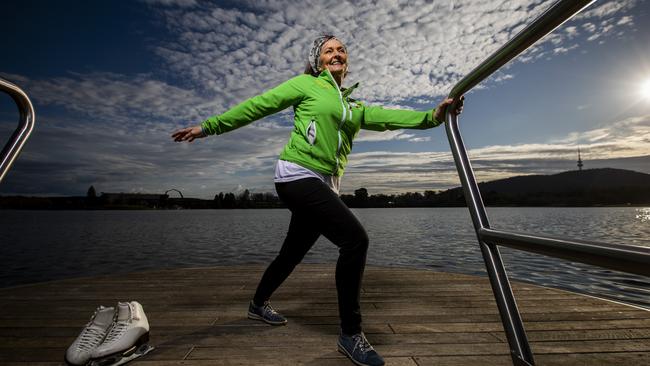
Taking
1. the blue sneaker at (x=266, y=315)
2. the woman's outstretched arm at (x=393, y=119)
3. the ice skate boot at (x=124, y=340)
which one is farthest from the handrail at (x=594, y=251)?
the ice skate boot at (x=124, y=340)

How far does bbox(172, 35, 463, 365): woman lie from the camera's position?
Answer: 1783mm

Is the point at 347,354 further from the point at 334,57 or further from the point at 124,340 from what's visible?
the point at 334,57

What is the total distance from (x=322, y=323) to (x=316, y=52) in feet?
5.41

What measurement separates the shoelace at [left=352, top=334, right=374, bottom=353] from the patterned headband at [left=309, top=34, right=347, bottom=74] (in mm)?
1521

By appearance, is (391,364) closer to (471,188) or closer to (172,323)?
(471,188)

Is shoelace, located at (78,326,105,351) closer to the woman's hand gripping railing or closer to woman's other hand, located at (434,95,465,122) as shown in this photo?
the woman's hand gripping railing

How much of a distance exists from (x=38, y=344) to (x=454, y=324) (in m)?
2.28

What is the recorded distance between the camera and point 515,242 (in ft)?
3.43

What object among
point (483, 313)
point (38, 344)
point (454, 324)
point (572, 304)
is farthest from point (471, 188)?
point (38, 344)

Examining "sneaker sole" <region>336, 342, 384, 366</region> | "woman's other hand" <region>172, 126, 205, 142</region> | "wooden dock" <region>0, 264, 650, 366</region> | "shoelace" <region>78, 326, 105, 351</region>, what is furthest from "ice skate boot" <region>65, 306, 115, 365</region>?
"sneaker sole" <region>336, 342, 384, 366</region>

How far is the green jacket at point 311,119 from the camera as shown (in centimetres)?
189

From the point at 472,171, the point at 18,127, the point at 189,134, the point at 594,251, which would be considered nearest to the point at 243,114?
the point at 189,134

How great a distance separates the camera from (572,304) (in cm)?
257

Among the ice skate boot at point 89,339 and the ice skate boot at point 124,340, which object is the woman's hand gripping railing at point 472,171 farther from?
the ice skate boot at point 89,339
